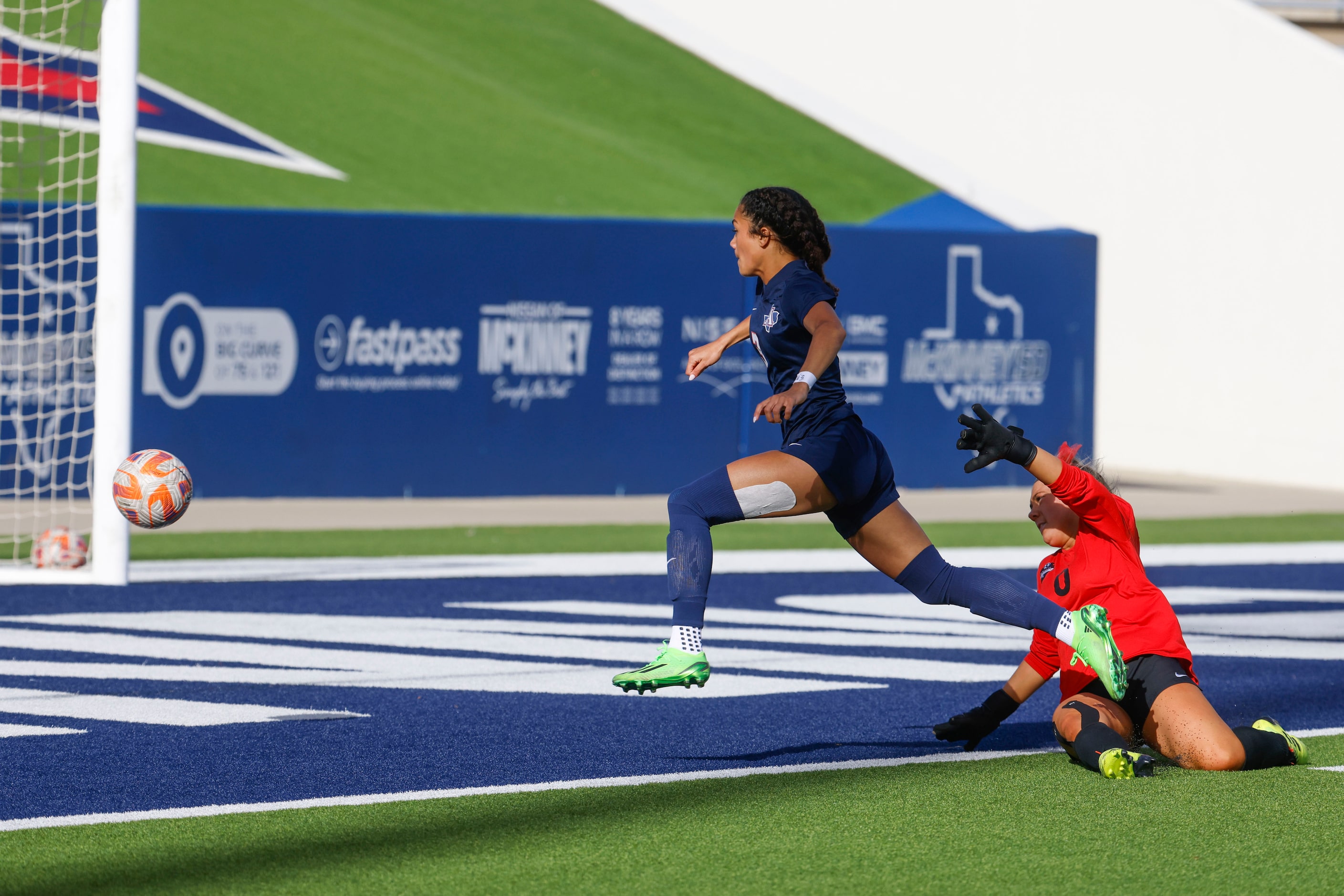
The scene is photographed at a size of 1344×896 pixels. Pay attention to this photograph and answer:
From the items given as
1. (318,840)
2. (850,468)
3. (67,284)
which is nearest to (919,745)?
(850,468)

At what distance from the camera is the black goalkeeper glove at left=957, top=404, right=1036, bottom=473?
20.6 ft

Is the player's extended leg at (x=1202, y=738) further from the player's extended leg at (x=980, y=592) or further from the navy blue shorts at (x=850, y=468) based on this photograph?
the navy blue shorts at (x=850, y=468)

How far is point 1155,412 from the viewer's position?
26.8 meters

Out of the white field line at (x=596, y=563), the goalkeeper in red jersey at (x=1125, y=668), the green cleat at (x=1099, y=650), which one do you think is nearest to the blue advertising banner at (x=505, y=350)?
the white field line at (x=596, y=563)

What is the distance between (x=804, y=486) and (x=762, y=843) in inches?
54.4

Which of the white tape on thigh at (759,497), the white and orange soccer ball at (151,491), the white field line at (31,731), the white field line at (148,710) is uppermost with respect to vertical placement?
the white tape on thigh at (759,497)

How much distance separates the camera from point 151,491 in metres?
10.5

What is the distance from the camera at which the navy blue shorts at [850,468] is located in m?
6.59

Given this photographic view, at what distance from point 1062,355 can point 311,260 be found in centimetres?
891

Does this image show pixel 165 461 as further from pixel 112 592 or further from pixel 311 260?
pixel 311 260

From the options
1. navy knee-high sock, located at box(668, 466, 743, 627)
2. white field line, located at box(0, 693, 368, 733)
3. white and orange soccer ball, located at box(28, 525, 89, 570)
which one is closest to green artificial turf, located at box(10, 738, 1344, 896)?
navy knee-high sock, located at box(668, 466, 743, 627)

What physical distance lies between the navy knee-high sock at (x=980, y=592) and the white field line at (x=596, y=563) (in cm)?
610

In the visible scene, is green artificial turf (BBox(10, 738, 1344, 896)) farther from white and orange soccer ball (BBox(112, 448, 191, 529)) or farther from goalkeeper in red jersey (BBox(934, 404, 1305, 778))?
white and orange soccer ball (BBox(112, 448, 191, 529))

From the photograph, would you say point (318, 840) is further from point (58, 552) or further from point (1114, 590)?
point (58, 552)
